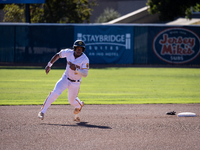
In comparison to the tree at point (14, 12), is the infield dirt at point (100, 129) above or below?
Answer: below

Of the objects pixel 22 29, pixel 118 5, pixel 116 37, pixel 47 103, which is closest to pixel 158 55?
pixel 116 37

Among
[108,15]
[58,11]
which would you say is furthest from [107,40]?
[108,15]

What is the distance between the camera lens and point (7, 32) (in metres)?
27.5

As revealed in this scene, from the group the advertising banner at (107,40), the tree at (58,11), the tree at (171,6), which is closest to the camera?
the advertising banner at (107,40)

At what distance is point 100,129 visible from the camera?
681 centimetres

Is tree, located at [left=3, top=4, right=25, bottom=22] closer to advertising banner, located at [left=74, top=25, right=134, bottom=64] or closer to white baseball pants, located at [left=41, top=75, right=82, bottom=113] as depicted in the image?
advertising banner, located at [left=74, top=25, right=134, bottom=64]

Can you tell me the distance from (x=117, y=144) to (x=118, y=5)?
5872cm

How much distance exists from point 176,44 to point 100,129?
73.1 ft

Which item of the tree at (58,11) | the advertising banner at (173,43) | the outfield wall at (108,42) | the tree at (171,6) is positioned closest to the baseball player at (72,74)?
the outfield wall at (108,42)

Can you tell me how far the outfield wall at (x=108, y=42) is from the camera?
27547 millimetres

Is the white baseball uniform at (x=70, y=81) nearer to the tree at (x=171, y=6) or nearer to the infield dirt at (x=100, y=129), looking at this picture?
the infield dirt at (x=100, y=129)

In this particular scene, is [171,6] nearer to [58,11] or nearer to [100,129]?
[58,11]

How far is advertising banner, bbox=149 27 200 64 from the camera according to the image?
2766cm

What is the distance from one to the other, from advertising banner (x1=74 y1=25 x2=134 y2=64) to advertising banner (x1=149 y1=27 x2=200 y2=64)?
207cm
